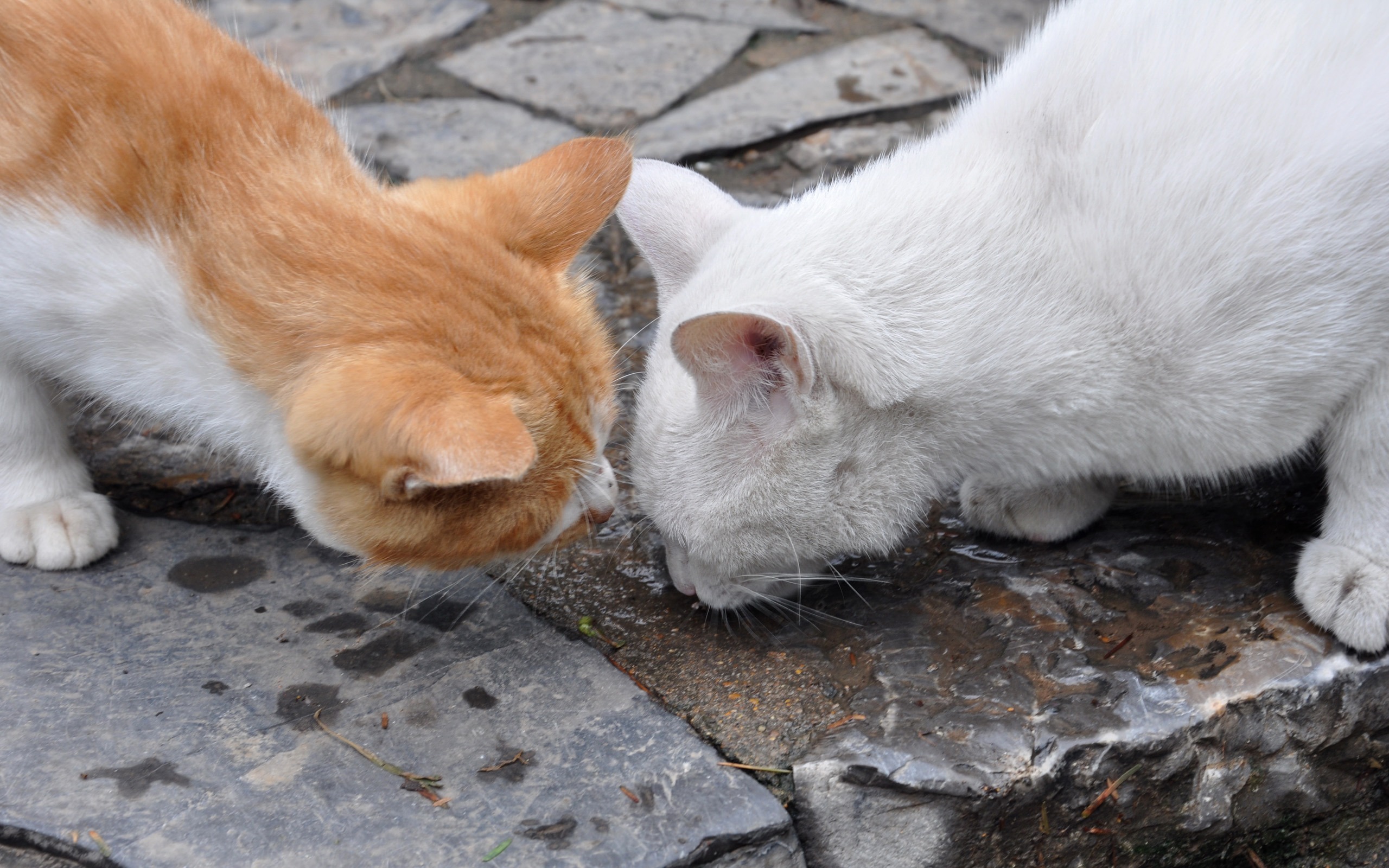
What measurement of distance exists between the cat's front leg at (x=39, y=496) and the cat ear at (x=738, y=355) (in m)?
1.34

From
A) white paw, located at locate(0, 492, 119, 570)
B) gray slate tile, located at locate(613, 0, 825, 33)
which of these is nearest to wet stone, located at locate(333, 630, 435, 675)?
white paw, located at locate(0, 492, 119, 570)

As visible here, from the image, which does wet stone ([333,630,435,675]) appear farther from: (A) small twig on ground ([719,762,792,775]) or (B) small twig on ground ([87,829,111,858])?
(A) small twig on ground ([719,762,792,775])

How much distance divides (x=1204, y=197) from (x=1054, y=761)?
1028mm

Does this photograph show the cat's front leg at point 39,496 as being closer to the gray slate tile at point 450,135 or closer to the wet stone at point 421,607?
the wet stone at point 421,607

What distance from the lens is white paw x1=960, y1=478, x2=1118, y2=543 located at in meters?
2.51

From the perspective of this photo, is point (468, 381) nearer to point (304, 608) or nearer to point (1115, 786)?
point (304, 608)

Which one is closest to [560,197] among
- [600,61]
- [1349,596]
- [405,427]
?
[405,427]

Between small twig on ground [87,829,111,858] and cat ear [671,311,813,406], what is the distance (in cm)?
117

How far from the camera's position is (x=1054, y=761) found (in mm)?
1995

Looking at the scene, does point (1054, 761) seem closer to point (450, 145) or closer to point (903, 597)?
point (903, 597)

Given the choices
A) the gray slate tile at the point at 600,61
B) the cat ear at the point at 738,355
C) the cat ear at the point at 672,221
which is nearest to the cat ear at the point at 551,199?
the cat ear at the point at 672,221

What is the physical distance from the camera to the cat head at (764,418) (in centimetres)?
204

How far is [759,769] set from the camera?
200 centimetres

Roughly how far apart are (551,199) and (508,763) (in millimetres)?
1009
